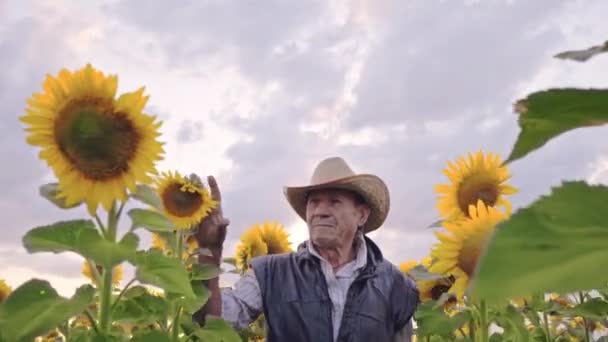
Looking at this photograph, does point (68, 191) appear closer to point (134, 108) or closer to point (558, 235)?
point (134, 108)

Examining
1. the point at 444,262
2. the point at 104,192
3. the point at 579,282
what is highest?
the point at 104,192

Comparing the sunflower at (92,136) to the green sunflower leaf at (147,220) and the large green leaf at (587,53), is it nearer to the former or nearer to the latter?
the green sunflower leaf at (147,220)

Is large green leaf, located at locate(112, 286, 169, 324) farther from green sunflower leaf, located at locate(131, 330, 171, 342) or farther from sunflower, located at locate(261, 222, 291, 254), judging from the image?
sunflower, located at locate(261, 222, 291, 254)

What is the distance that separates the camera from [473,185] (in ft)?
13.5

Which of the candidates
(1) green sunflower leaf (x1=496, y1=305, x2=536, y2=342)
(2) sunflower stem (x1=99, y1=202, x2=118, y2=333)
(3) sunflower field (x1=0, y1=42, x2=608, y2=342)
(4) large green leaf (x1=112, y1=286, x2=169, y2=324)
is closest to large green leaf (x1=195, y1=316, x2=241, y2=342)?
(3) sunflower field (x1=0, y1=42, x2=608, y2=342)

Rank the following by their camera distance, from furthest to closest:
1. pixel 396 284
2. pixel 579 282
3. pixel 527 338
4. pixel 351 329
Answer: pixel 396 284 → pixel 351 329 → pixel 527 338 → pixel 579 282

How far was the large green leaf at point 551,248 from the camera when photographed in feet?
1.36

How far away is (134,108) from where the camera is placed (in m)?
2.51

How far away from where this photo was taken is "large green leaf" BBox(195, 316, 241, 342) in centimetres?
339

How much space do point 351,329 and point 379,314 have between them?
267 millimetres

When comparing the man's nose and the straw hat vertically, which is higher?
the straw hat

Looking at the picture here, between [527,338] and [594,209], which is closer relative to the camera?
[594,209]

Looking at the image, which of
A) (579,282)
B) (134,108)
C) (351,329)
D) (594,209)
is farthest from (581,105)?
(351,329)

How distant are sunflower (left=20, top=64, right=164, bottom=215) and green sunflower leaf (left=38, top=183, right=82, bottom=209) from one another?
0.02m
